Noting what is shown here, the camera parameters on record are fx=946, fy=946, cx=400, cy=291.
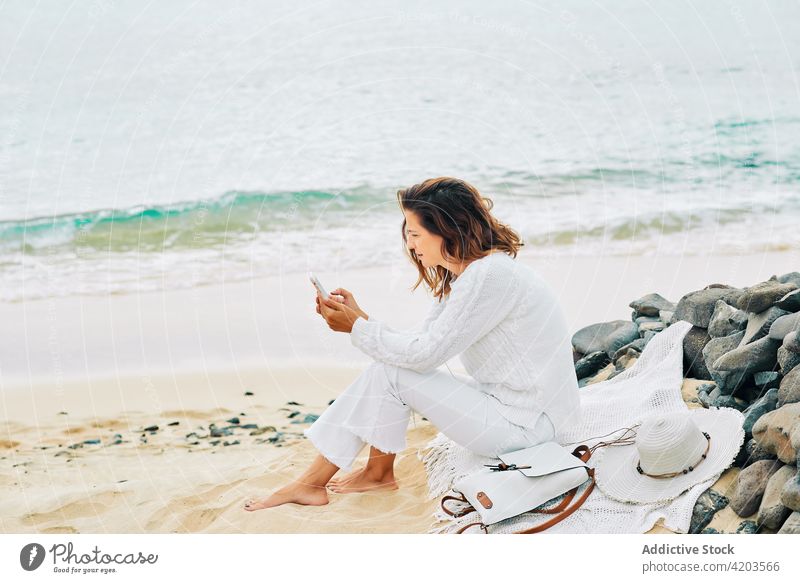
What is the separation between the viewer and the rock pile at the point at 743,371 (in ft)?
8.84

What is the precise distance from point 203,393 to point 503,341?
9.99 feet

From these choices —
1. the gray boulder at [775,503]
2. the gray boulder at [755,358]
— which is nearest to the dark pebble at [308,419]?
the gray boulder at [755,358]

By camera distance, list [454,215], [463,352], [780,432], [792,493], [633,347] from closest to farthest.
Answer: [792,493] < [780,432] < [454,215] < [463,352] < [633,347]

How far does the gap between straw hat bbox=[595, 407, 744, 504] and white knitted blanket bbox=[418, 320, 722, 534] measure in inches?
1.3

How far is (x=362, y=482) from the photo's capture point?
3.40 meters

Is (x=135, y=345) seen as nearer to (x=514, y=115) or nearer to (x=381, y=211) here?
(x=381, y=211)

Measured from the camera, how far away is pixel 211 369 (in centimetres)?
610

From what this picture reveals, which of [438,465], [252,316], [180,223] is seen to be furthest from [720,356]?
[180,223]

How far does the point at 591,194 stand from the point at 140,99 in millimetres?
5141

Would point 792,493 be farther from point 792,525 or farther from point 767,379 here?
point 767,379

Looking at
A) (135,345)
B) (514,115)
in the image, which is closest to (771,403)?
(135,345)

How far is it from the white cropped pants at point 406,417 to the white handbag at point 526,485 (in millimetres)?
124

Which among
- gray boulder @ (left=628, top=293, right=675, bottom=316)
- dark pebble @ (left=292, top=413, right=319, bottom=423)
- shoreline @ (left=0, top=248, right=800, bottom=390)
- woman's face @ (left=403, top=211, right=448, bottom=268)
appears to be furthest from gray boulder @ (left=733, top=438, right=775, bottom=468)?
shoreline @ (left=0, top=248, right=800, bottom=390)
